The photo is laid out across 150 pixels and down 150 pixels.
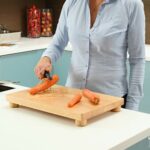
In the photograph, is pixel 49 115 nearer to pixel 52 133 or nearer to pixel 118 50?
pixel 52 133

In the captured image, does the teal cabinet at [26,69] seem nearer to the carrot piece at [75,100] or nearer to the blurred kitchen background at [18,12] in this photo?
the blurred kitchen background at [18,12]

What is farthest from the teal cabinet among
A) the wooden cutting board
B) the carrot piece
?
the carrot piece

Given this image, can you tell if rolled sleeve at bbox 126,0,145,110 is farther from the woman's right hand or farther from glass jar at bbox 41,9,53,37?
glass jar at bbox 41,9,53,37

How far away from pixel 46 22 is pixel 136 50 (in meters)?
1.95

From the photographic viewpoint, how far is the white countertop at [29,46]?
2.66 m

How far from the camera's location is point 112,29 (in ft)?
5.27

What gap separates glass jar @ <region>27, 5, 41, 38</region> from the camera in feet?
10.9

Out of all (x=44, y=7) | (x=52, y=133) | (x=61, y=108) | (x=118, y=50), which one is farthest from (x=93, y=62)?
(x=44, y=7)

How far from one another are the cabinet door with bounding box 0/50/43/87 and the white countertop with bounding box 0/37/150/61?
0.12 feet

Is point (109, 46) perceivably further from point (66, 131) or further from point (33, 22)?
point (33, 22)

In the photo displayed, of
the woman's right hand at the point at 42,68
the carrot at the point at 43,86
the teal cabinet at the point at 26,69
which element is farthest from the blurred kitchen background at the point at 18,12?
the carrot at the point at 43,86

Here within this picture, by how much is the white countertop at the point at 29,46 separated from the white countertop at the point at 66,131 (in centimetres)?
124

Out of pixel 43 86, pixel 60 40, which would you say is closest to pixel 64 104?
pixel 43 86

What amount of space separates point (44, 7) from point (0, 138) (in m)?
2.66
